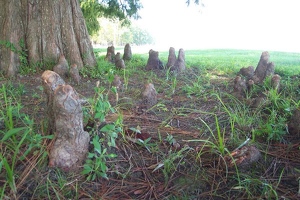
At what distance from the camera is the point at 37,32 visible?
394 centimetres

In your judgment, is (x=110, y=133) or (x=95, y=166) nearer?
(x=95, y=166)

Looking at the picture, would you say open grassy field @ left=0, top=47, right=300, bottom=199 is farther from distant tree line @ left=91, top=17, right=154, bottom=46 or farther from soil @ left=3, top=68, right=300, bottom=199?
distant tree line @ left=91, top=17, right=154, bottom=46

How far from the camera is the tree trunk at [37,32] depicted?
12.4ft

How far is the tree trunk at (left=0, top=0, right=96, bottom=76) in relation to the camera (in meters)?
3.79

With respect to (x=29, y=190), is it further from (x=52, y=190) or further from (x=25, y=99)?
(x=25, y=99)

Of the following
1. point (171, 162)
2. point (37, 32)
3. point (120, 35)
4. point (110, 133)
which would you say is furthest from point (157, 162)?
point (120, 35)

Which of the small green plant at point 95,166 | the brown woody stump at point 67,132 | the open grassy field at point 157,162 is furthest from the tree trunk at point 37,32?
the small green plant at point 95,166

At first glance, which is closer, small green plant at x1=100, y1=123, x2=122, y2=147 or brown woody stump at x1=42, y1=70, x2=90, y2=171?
brown woody stump at x1=42, y1=70, x2=90, y2=171

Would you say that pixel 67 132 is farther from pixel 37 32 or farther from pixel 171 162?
pixel 37 32

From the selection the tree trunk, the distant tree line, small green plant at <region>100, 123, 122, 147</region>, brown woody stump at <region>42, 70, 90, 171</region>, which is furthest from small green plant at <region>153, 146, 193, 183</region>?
the distant tree line

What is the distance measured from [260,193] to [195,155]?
17.2 inches

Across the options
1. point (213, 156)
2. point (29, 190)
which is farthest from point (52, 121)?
point (213, 156)

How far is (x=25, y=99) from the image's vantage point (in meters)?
2.50

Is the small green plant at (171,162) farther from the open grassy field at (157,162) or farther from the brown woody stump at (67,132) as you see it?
the brown woody stump at (67,132)
